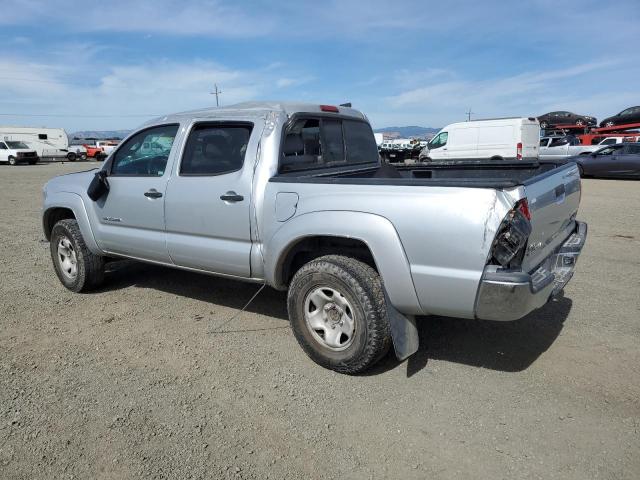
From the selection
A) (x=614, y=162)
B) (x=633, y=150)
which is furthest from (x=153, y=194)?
(x=633, y=150)

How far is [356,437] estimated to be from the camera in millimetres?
2801

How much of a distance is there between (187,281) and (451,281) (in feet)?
12.0

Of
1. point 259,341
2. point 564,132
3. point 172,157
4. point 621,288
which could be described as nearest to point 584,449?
point 259,341

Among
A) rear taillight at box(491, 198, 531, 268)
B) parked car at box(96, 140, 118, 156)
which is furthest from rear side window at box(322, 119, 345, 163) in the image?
parked car at box(96, 140, 118, 156)

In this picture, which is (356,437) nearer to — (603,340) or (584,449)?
(584,449)

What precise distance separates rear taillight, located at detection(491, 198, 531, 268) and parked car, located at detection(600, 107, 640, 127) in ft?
109

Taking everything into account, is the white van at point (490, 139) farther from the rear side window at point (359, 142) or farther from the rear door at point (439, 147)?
the rear side window at point (359, 142)

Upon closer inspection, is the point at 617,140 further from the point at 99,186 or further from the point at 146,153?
the point at 99,186

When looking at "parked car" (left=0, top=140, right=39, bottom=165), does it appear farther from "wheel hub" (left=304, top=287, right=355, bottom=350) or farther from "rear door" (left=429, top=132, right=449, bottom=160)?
"wheel hub" (left=304, top=287, right=355, bottom=350)

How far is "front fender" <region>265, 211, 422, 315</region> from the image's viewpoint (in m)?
3.05

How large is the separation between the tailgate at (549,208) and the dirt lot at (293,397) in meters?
0.86

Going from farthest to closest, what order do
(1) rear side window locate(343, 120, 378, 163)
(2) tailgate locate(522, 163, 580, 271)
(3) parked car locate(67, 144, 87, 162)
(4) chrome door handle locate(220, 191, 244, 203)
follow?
(3) parked car locate(67, 144, 87, 162), (1) rear side window locate(343, 120, 378, 163), (4) chrome door handle locate(220, 191, 244, 203), (2) tailgate locate(522, 163, 580, 271)

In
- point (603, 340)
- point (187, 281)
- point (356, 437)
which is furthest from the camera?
point (187, 281)

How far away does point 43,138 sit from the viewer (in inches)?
1612
